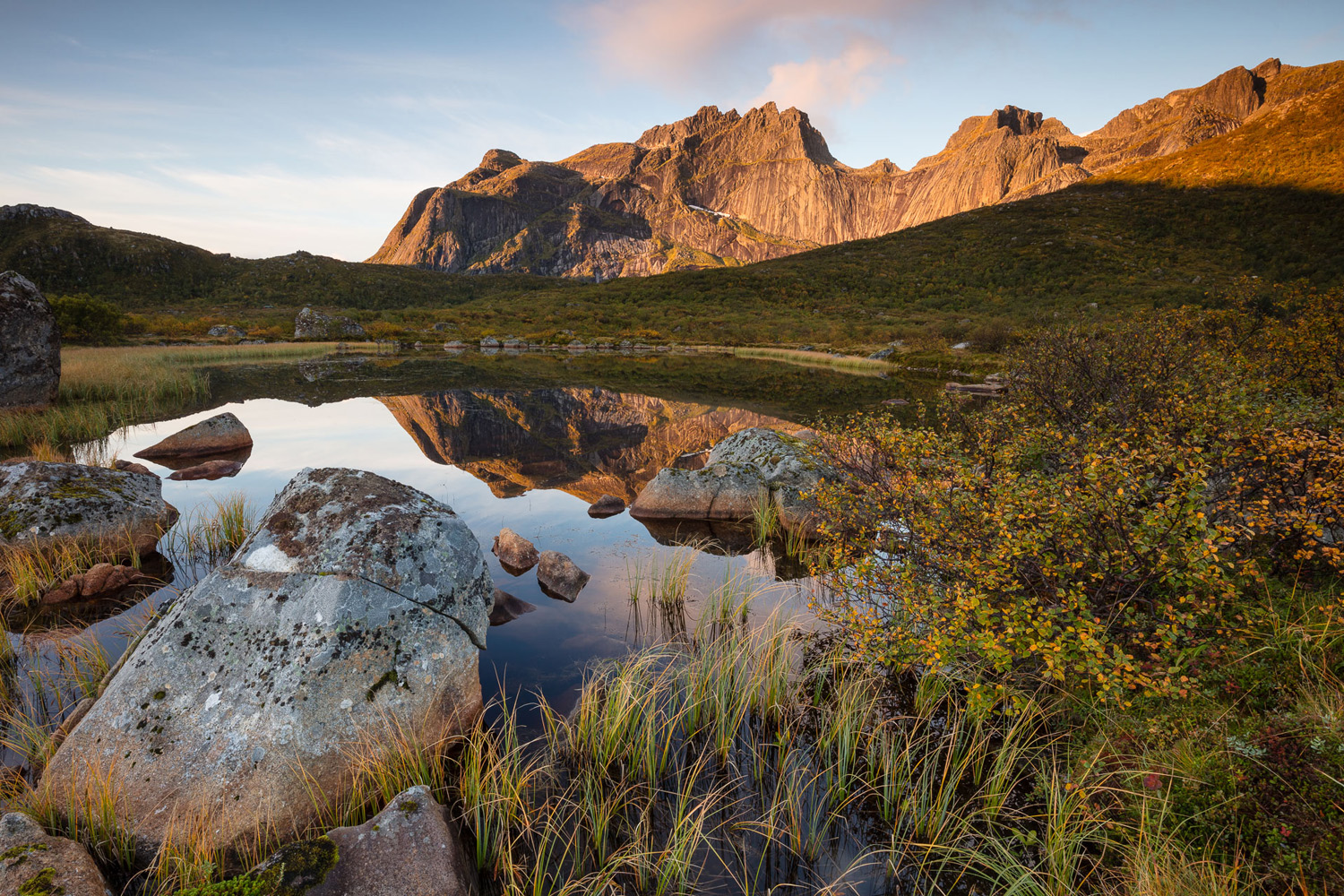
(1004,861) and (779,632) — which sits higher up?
(779,632)

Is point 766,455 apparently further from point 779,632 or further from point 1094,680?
point 1094,680

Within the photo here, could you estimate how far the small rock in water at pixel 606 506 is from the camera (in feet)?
42.1

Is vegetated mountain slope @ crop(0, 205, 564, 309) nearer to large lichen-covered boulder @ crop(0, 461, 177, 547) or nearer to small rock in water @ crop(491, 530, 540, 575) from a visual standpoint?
large lichen-covered boulder @ crop(0, 461, 177, 547)

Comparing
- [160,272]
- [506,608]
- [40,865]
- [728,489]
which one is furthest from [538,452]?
[160,272]

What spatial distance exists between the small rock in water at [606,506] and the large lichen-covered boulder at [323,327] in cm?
7042

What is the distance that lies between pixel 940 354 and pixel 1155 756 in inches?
1816

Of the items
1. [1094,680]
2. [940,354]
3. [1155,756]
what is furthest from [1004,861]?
[940,354]

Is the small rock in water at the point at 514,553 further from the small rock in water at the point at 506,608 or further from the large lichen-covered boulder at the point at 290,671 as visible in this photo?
the large lichen-covered boulder at the point at 290,671

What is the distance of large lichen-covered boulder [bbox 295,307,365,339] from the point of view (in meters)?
70.1

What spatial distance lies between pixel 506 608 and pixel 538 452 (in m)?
11.0

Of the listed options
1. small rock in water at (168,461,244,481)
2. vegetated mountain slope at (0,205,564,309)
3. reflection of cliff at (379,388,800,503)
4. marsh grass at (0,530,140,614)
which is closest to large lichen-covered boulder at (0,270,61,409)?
small rock in water at (168,461,244,481)

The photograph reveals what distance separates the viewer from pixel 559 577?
8945mm

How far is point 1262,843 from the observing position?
11.3ft

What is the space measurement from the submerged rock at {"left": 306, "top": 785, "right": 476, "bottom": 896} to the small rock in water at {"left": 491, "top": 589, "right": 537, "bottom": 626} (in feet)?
13.2
